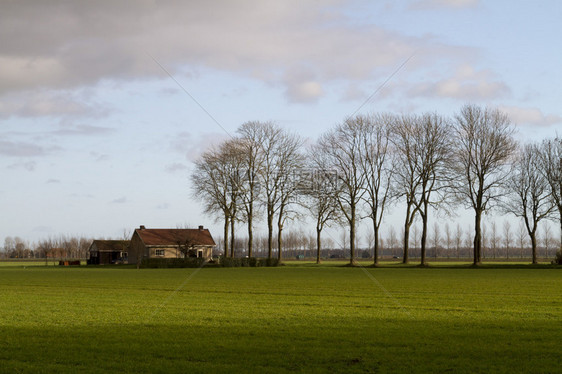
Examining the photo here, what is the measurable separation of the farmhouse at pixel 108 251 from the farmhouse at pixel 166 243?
6204mm

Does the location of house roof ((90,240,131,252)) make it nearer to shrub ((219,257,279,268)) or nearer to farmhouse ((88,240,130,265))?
farmhouse ((88,240,130,265))

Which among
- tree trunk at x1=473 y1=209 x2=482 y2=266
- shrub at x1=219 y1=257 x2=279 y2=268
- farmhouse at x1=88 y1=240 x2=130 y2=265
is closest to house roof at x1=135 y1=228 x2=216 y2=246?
farmhouse at x1=88 y1=240 x2=130 y2=265

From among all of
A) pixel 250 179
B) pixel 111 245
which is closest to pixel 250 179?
pixel 250 179

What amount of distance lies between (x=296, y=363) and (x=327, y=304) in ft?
37.8

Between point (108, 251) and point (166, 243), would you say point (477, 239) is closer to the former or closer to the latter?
point (166, 243)

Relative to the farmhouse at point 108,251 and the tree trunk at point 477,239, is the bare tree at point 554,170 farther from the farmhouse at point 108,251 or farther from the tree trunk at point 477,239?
the farmhouse at point 108,251

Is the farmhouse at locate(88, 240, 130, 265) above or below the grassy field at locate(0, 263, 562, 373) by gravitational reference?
below

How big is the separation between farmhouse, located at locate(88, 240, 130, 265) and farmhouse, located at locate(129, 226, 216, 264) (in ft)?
20.4

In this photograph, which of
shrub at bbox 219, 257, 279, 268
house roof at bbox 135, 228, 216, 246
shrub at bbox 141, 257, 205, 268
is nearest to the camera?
shrub at bbox 219, 257, 279, 268

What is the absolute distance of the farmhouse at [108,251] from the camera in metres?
113

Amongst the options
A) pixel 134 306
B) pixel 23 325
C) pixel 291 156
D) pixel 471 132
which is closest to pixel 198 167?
pixel 291 156

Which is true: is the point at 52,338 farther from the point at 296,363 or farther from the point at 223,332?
the point at 296,363

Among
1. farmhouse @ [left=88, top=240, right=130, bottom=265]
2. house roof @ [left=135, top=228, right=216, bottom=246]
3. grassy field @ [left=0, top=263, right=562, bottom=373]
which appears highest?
house roof @ [left=135, top=228, right=216, bottom=246]

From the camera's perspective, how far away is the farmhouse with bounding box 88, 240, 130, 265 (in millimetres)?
112625
